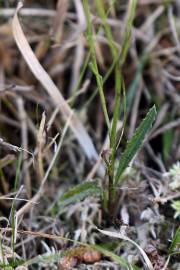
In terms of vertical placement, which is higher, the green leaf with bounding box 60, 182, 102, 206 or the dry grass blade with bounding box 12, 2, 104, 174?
the dry grass blade with bounding box 12, 2, 104, 174

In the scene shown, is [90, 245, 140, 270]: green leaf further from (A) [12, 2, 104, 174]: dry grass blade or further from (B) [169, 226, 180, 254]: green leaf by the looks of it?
(A) [12, 2, 104, 174]: dry grass blade

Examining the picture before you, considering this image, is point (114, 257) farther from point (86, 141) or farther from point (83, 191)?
point (86, 141)

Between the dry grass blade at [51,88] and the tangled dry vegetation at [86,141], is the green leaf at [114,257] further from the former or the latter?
the dry grass blade at [51,88]

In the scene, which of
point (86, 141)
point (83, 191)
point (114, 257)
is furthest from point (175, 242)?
point (86, 141)

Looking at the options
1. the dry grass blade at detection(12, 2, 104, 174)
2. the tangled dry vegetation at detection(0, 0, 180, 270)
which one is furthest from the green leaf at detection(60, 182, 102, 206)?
the dry grass blade at detection(12, 2, 104, 174)

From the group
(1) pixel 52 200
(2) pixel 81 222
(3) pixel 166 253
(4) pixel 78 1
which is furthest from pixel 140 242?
(4) pixel 78 1

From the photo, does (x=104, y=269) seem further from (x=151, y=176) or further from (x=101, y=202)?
(x=151, y=176)

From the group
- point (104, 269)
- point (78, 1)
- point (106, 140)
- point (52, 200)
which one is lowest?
point (104, 269)

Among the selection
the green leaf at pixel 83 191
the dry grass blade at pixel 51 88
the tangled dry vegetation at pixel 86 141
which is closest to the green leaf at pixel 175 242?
the tangled dry vegetation at pixel 86 141
